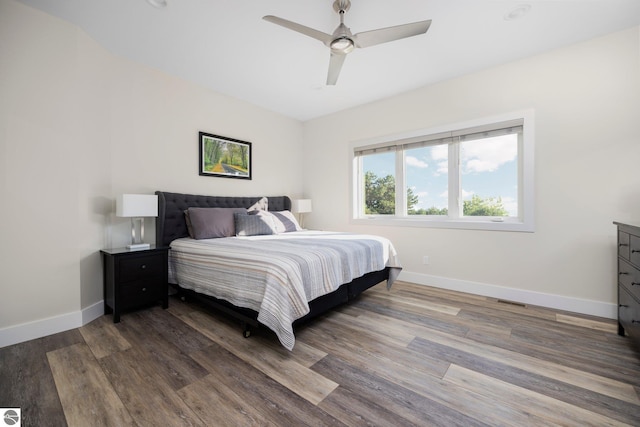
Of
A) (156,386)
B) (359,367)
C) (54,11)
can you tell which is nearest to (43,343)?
(156,386)

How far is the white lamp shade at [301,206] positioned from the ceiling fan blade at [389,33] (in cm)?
288

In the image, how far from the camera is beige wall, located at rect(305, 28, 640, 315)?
2.50 meters

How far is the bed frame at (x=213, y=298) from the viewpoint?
2205mm


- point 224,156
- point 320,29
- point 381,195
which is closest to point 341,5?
point 320,29

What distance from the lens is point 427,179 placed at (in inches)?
149

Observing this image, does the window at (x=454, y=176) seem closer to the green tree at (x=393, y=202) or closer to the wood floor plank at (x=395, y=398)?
the green tree at (x=393, y=202)

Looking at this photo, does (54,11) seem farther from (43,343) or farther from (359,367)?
(359,367)

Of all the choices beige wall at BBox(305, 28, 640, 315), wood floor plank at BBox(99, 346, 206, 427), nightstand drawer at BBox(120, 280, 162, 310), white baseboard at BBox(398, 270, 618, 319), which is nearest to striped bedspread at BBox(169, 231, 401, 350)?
nightstand drawer at BBox(120, 280, 162, 310)

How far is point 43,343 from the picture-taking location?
2.09 metres

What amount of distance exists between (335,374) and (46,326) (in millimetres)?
2511

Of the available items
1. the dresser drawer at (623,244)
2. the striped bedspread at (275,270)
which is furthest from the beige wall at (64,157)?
the dresser drawer at (623,244)

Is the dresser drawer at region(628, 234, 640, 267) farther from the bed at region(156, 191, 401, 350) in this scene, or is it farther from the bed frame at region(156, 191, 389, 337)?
the bed frame at region(156, 191, 389, 337)

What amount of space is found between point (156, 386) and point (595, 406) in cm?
252

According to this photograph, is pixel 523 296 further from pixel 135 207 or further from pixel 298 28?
pixel 135 207
